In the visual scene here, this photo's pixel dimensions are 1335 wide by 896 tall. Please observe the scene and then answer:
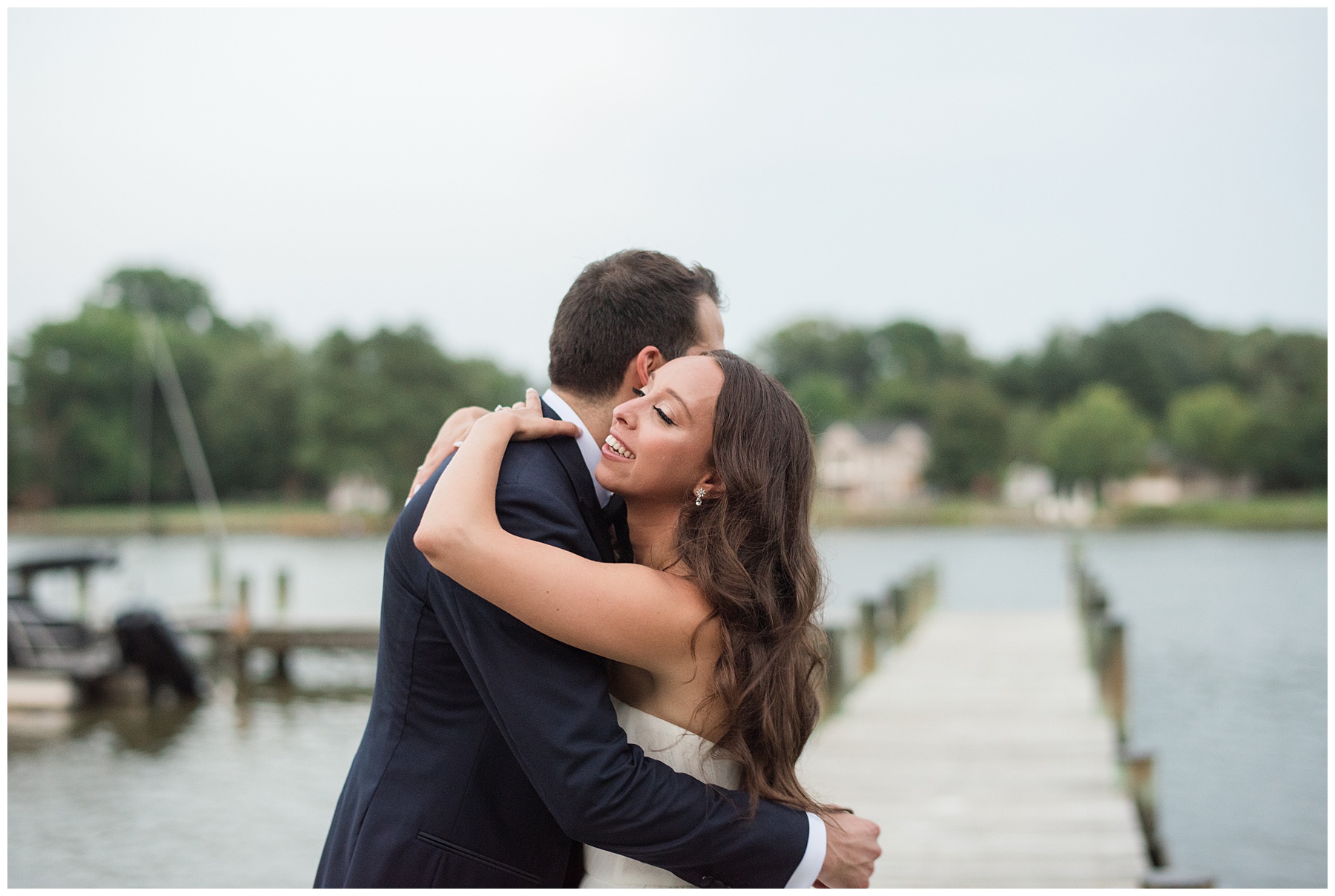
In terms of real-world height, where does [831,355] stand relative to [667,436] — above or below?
below

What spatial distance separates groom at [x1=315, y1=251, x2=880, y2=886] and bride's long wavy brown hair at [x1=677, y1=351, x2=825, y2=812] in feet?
0.38

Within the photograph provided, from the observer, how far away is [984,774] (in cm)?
864

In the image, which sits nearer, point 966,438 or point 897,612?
point 897,612

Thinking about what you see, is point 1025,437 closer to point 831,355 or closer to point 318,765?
point 831,355

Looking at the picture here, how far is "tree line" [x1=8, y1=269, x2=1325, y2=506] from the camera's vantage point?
72.5 m

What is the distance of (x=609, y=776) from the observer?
6.68ft

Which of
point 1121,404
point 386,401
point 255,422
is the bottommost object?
point 255,422

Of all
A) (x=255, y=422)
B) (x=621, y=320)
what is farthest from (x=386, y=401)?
(x=621, y=320)

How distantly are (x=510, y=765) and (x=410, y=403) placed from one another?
7096 centimetres

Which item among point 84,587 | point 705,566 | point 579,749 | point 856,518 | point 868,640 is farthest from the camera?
point 856,518

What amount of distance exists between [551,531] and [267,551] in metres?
67.1

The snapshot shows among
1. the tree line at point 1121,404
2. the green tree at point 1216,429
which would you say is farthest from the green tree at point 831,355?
the green tree at point 1216,429

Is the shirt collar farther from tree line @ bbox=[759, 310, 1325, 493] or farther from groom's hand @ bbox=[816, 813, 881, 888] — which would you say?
tree line @ bbox=[759, 310, 1325, 493]

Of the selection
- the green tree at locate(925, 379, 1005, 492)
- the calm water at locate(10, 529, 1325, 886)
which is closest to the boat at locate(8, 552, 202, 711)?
the calm water at locate(10, 529, 1325, 886)
